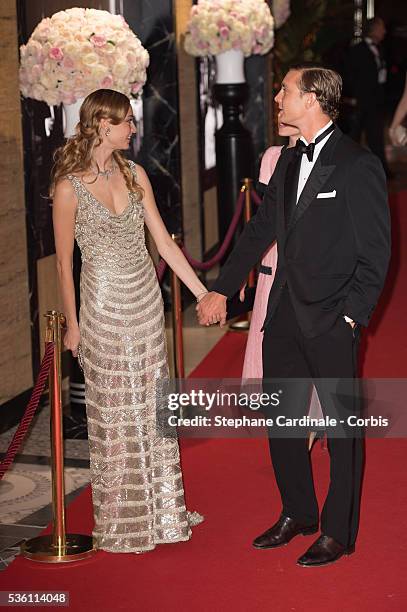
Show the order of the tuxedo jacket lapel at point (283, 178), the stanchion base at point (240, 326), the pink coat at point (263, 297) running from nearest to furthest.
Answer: the tuxedo jacket lapel at point (283, 178) < the pink coat at point (263, 297) < the stanchion base at point (240, 326)

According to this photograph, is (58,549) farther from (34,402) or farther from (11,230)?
(11,230)

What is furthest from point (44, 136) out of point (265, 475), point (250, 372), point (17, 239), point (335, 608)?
point (335, 608)

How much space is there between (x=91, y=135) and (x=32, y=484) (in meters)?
2.11

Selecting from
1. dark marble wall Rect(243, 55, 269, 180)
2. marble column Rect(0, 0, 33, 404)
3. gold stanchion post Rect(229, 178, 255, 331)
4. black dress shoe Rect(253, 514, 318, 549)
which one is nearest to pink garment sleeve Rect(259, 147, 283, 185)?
marble column Rect(0, 0, 33, 404)

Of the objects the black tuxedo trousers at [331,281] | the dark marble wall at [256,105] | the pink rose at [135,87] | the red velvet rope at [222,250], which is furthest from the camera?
the dark marble wall at [256,105]

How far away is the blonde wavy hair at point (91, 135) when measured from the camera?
498 centimetres

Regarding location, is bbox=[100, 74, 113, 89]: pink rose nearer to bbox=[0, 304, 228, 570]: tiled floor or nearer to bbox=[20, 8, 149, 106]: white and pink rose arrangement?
bbox=[20, 8, 149, 106]: white and pink rose arrangement

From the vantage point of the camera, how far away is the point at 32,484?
6.28 m

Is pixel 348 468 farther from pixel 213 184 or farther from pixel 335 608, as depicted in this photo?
pixel 213 184

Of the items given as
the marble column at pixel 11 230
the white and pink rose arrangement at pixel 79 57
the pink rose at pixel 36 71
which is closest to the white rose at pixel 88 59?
the white and pink rose arrangement at pixel 79 57

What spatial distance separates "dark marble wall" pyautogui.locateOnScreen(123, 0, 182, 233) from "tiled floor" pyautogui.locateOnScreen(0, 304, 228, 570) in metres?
2.96

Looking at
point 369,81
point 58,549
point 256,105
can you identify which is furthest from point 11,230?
point 369,81

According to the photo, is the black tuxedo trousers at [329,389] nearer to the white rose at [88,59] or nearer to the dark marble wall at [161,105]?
the white rose at [88,59]

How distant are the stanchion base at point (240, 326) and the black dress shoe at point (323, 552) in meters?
4.80
